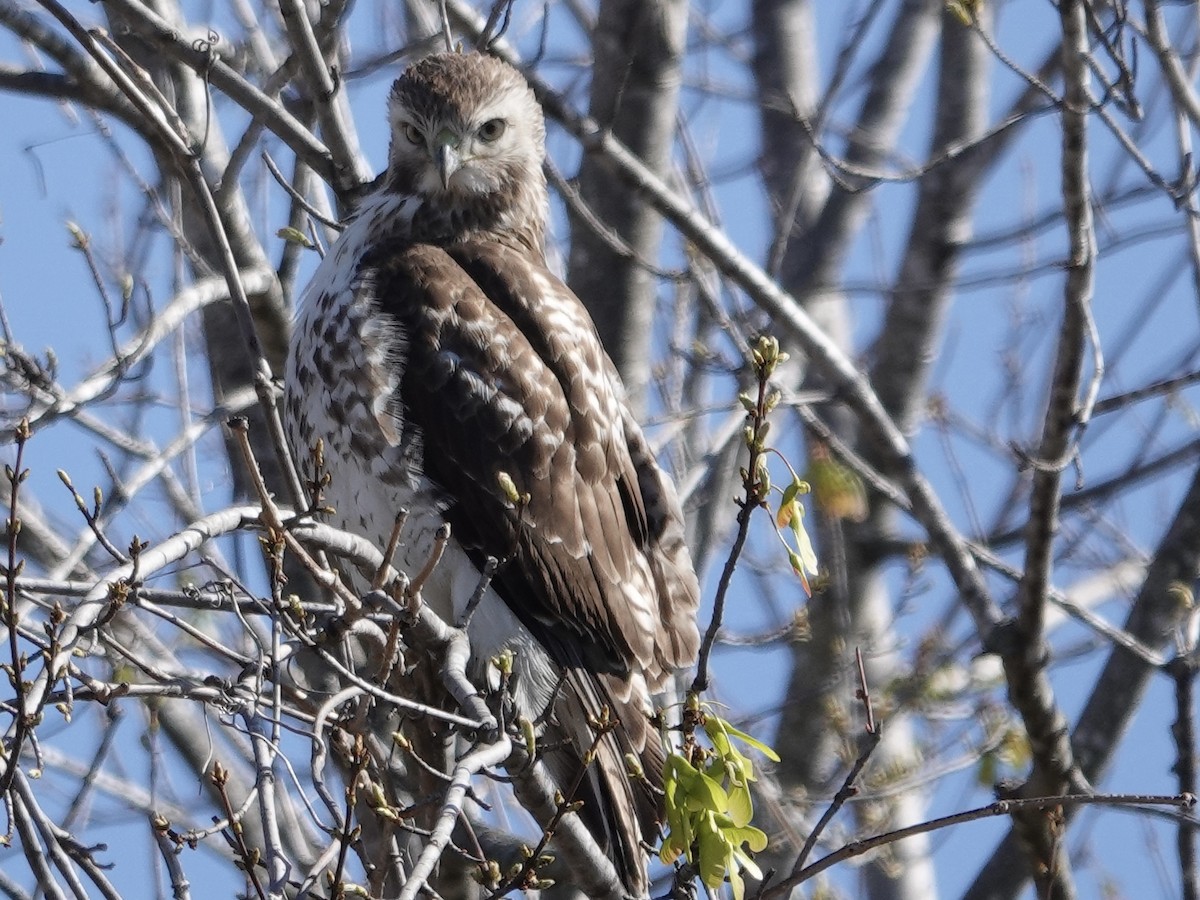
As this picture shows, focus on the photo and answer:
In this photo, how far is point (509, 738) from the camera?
2.79 m

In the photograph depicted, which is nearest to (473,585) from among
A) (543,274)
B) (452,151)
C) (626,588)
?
(626,588)

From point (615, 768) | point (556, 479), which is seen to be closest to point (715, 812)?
point (615, 768)

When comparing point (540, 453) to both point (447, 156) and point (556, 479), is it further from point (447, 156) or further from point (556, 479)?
point (447, 156)

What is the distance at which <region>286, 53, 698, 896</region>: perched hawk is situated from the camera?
4.11m

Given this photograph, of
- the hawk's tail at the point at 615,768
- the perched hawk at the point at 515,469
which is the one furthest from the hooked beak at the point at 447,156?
the hawk's tail at the point at 615,768

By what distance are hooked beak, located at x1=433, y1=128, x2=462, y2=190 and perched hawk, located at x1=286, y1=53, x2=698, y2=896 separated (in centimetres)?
23

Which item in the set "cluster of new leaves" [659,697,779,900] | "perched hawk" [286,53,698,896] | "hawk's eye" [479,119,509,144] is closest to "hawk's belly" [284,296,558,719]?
"perched hawk" [286,53,698,896]

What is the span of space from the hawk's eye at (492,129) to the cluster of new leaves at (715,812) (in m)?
2.67

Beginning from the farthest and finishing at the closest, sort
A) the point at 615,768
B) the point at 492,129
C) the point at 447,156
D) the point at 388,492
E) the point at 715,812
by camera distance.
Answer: the point at 492,129 < the point at 447,156 < the point at 388,492 < the point at 615,768 < the point at 715,812

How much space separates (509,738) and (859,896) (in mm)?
4138

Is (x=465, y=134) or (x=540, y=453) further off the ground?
(x=465, y=134)

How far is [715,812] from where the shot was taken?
2.54 metres

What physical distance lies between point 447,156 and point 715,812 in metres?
2.63

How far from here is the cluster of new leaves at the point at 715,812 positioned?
2521mm
